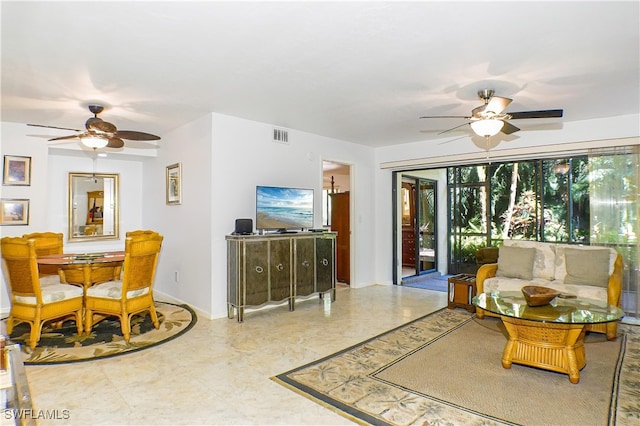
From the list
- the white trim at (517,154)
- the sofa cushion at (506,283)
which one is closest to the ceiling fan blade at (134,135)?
the white trim at (517,154)

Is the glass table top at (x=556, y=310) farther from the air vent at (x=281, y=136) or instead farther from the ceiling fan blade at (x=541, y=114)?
the air vent at (x=281, y=136)

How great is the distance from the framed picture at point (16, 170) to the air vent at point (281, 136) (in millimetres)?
3207

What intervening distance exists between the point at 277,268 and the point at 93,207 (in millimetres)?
3551

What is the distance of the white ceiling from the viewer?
2.25 m

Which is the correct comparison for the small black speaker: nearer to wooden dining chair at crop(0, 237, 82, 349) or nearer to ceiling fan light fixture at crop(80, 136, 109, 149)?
ceiling fan light fixture at crop(80, 136, 109, 149)

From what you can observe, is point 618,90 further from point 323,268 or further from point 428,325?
point 323,268

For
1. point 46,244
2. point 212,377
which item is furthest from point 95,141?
point 212,377

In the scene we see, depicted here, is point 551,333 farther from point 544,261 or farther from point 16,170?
point 16,170

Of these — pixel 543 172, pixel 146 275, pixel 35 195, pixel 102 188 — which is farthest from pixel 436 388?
pixel 102 188

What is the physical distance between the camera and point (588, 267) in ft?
13.6

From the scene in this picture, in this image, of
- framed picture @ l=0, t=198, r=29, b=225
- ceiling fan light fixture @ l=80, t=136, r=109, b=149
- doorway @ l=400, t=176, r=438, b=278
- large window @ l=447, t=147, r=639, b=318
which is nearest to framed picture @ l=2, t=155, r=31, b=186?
framed picture @ l=0, t=198, r=29, b=225

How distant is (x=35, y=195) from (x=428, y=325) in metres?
5.27

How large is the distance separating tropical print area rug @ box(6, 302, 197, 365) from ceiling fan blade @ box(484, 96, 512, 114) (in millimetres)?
3740

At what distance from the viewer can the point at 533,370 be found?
117 inches
